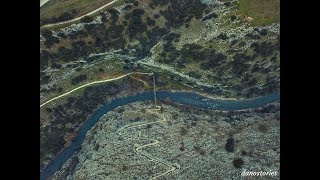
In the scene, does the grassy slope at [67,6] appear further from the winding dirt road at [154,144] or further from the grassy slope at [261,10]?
the grassy slope at [261,10]

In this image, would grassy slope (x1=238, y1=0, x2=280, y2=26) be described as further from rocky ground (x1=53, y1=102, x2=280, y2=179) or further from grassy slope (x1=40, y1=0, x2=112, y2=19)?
grassy slope (x1=40, y1=0, x2=112, y2=19)

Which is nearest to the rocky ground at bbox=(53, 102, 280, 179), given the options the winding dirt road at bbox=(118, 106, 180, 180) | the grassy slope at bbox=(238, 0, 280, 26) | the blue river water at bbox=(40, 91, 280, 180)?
the winding dirt road at bbox=(118, 106, 180, 180)

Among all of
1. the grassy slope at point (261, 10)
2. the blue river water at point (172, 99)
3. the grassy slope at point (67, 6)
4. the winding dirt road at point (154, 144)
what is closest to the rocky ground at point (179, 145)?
the winding dirt road at point (154, 144)

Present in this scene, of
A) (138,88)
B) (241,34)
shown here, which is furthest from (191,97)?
(241,34)

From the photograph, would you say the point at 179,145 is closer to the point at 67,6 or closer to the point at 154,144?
the point at 154,144

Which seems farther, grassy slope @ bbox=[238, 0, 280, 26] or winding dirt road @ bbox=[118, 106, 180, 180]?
grassy slope @ bbox=[238, 0, 280, 26]

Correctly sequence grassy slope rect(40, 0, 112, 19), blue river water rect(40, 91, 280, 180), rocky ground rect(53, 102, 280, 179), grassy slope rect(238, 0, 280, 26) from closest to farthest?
rocky ground rect(53, 102, 280, 179) → blue river water rect(40, 91, 280, 180) → grassy slope rect(238, 0, 280, 26) → grassy slope rect(40, 0, 112, 19)
